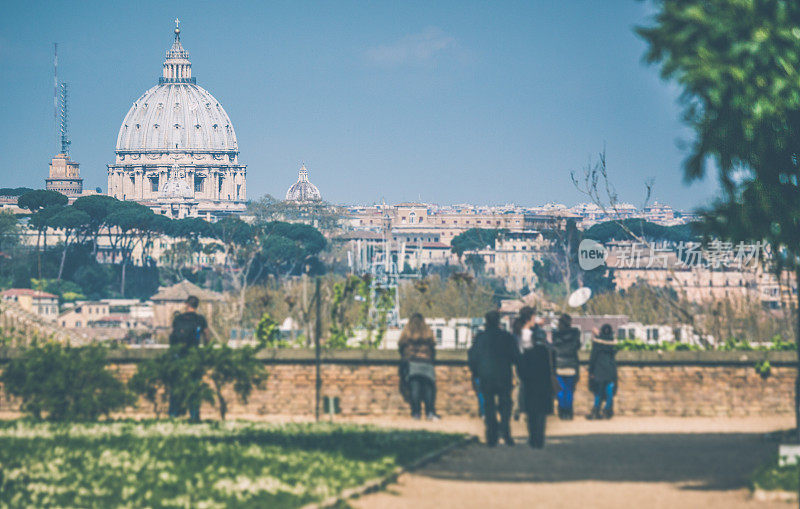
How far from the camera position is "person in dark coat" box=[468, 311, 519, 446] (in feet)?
47.1

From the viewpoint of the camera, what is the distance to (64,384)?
16.1 meters

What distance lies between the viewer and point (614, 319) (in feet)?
130

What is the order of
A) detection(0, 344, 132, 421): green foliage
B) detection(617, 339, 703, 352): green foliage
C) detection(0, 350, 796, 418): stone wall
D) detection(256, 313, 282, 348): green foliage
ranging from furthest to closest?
detection(256, 313, 282, 348): green foliage
detection(617, 339, 703, 352): green foliage
detection(0, 350, 796, 418): stone wall
detection(0, 344, 132, 421): green foliage

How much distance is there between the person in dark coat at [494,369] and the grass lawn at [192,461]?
0.44m

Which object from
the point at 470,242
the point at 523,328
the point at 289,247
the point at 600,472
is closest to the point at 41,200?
the point at 289,247

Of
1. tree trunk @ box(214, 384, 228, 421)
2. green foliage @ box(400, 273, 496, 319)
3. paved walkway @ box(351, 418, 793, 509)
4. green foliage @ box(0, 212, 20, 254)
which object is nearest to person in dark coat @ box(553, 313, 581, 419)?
paved walkway @ box(351, 418, 793, 509)

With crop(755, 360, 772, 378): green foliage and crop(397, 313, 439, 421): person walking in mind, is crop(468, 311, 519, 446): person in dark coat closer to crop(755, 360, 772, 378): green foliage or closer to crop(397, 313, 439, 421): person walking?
crop(397, 313, 439, 421): person walking

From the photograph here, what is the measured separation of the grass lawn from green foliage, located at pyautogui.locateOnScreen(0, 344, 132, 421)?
0.60 meters

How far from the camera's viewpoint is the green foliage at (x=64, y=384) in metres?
16.2

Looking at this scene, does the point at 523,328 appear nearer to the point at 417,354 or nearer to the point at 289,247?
the point at 417,354

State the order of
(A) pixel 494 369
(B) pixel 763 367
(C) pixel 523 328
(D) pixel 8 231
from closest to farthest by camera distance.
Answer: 1. (A) pixel 494 369
2. (C) pixel 523 328
3. (B) pixel 763 367
4. (D) pixel 8 231

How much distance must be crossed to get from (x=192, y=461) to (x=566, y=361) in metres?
5.82

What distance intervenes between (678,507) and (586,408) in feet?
22.5

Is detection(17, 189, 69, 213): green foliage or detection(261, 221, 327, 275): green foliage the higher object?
detection(17, 189, 69, 213): green foliage
